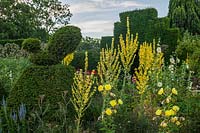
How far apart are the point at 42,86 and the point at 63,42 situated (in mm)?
611

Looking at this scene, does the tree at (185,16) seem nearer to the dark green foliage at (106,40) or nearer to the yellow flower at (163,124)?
the dark green foliage at (106,40)

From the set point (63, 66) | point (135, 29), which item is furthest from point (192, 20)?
point (63, 66)

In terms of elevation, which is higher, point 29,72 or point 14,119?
point 29,72

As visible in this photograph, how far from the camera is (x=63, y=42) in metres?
5.63

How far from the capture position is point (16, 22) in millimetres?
33969

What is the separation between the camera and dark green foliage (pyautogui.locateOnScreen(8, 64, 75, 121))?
5402 mm

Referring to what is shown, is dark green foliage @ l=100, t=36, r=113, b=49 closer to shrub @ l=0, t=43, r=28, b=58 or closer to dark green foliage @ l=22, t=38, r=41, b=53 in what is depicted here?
shrub @ l=0, t=43, r=28, b=58

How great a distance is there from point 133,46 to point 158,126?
100 cm

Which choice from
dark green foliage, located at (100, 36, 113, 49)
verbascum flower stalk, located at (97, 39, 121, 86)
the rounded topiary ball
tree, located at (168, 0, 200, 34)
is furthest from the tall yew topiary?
tree, located at (168, 0, 200, 34)

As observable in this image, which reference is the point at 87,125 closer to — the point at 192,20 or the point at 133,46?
the point at 133,46

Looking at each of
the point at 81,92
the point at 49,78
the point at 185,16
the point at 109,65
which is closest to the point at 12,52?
the point at 49,78

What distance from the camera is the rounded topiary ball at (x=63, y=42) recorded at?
5.63 meters

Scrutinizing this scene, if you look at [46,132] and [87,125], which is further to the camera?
[87,125]

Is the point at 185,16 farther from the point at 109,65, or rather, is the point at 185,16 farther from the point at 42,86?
the point at 109,65
